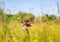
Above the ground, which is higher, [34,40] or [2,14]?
[2,14]

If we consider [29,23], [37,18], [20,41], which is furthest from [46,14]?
[29,23]

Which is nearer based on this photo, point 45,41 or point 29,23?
point 29,23

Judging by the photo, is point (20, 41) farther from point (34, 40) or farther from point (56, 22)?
point (56, 22)

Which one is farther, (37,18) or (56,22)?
(56,22)

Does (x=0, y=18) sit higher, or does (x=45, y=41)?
(x=0, y=18)

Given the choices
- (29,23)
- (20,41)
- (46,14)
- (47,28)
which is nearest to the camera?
(29,23)

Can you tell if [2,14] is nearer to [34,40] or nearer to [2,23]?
[2,23]

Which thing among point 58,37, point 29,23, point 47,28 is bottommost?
point 58,37

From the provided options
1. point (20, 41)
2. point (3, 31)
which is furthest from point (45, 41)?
point (3, 31)

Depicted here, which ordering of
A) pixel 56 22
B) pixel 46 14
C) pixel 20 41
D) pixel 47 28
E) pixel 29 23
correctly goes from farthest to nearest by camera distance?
pixel 56 22 < pixel 46 14 < pixel 47 28 < pixel 20 41 < pixel 29 23

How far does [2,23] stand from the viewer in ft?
9.29

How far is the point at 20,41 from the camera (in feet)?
8.38

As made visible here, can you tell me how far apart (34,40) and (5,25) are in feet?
1.47

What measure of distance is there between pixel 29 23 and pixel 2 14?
1082mm
